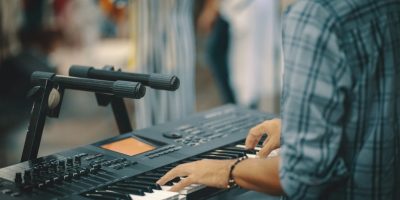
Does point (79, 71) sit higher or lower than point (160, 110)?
higher

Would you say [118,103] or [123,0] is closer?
[118,103]

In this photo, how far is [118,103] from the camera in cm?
235

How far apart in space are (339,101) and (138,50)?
2.49 metres

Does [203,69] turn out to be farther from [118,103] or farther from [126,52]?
[118,103]

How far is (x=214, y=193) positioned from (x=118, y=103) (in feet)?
2.17

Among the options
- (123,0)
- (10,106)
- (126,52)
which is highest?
(123,0)

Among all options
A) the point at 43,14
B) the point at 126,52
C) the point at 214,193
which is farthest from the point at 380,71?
the point at 126,52

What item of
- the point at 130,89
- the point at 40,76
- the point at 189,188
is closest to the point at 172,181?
the point at 189,188

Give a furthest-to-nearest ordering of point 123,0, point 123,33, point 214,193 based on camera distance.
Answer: point 123,33 < point 123,0 < point 214,193

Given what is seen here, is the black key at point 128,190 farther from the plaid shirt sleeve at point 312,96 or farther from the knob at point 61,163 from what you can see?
the plaid shirt sleeve at point 312,96

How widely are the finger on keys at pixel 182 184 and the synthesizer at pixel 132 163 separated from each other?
2cm

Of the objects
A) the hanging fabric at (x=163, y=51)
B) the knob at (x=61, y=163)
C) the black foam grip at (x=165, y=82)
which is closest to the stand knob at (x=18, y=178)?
the knob at (x=61, y=163)

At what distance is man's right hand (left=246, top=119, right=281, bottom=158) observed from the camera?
2051 millimetres

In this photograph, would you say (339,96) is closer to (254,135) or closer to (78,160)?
(254,135)
